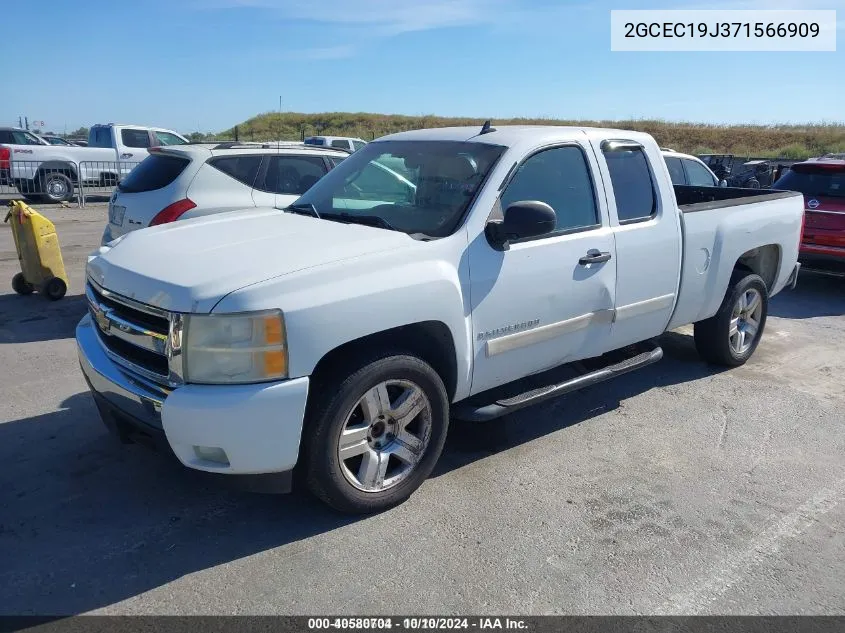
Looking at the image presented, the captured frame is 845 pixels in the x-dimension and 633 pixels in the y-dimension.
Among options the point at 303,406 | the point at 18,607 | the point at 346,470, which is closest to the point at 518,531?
the point at 346,470

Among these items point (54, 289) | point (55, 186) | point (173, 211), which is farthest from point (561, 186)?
point (55, 186)

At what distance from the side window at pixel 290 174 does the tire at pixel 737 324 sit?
14.1 ft

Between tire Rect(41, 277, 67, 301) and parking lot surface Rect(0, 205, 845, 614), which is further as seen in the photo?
tire Rect(41, 277, 67, 301)

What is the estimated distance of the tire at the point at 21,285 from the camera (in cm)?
804

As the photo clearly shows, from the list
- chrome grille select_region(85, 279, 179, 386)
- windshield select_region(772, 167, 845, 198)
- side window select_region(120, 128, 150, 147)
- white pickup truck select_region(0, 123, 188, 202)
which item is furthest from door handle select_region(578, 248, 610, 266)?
side window select_region(120, 128, 150, 147)

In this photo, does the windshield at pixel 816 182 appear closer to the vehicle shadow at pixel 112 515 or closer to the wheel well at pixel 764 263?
the wheel well at pixel 764 263

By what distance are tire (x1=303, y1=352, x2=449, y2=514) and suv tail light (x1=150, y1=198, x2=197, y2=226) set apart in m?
4.13

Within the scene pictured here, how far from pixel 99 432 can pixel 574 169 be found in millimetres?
3438

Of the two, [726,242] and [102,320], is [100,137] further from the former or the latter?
[726,242]

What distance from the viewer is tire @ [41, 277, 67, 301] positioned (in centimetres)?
782

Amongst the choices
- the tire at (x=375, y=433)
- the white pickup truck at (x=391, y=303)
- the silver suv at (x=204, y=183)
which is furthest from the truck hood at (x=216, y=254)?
the silver suv at (x=204, y=183)

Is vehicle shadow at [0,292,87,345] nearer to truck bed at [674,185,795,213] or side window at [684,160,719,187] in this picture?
truck bed at [674,185,795,213]

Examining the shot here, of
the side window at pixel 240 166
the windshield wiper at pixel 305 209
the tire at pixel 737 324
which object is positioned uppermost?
the side window at pixel 240 166

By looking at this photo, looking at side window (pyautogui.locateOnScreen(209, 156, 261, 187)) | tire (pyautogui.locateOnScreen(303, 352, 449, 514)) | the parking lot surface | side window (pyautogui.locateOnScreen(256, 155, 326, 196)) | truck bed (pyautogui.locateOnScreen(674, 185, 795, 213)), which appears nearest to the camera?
the parking lot surface
